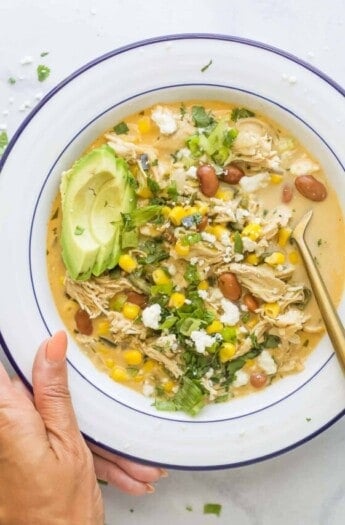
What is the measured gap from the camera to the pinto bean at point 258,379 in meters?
3.46

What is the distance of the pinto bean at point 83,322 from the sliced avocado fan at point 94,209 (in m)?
0.19

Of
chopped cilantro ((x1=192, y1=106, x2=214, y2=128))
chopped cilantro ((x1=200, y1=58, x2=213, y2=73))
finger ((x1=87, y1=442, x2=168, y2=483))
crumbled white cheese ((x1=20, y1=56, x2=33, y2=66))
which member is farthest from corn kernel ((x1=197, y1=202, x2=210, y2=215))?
finger ((x1=87, y1=442, x2=168, y2=483))

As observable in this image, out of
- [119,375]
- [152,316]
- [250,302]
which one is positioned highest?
[250,302]

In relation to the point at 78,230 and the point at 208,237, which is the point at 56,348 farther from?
the point at 208,237

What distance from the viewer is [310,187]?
3.39m

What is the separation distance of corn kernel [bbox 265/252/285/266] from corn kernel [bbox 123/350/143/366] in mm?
704

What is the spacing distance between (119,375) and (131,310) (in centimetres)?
30

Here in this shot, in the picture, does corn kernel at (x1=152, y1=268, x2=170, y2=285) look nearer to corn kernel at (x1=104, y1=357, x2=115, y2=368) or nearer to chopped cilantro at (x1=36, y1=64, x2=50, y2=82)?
corn kernel at (x1=104, y1=357, x2=115, y2=368)

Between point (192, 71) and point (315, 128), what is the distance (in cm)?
58

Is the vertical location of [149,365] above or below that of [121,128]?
below

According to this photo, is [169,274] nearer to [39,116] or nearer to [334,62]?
[39,116]

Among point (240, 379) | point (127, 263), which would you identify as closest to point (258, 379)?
Result: point (240, 379)

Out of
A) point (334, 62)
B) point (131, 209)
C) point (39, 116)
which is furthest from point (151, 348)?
point (334, 62)

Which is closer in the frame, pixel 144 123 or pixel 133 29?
pixel 144 123
